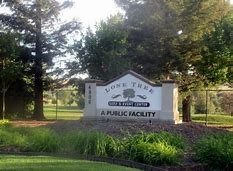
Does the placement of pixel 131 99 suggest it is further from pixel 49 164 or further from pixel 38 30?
pixel 38 30

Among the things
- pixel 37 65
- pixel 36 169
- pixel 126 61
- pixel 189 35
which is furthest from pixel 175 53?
pixel 36 169

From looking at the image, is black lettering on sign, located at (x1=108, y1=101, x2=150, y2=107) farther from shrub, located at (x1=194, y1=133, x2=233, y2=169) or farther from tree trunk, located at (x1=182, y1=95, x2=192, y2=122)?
tree trunk, located at (x1=182, y1=95, x2=192, y2=122)

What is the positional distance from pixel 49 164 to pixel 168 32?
63.1ft

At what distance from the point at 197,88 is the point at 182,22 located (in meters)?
5.16

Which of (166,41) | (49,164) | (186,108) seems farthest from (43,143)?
(186,108)

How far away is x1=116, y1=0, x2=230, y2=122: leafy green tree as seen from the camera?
2916cm

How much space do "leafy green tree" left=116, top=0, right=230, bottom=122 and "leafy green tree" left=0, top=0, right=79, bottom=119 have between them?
478 cm

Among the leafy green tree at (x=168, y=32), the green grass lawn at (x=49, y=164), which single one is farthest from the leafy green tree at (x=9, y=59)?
the green grass lawn at (x=49, y=164)

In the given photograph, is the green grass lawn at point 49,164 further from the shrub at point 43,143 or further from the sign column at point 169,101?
the sign column at point 169,101

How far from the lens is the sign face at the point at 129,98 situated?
19156mm

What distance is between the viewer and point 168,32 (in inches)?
1142

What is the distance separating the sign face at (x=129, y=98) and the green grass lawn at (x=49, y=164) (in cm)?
757

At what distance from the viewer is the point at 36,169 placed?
10344 mm

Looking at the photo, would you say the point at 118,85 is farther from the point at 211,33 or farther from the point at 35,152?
the point at 211,33
